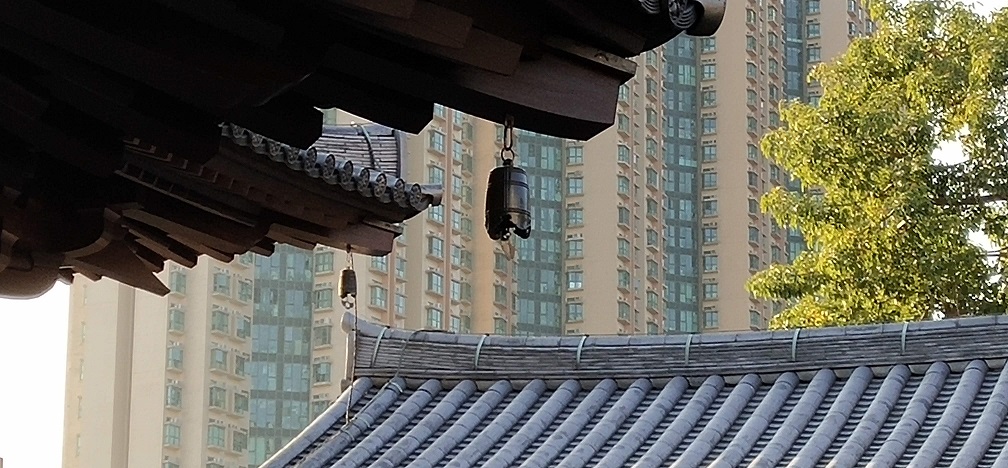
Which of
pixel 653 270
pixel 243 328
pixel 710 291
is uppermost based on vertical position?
pixel 653 270

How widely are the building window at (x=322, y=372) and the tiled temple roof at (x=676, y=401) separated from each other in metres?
30.0

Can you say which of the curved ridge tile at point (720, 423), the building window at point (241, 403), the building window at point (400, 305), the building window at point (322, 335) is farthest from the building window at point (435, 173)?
the curved ridge tile at point (720, 423)

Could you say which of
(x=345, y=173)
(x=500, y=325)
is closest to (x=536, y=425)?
(x=345, y=173)

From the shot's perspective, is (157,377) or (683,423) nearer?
(683,423)

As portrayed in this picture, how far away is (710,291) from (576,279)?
545 cm

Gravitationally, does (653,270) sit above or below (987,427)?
above

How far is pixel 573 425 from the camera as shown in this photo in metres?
6.18

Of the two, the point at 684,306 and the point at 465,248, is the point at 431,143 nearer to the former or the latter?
the point at 465,248

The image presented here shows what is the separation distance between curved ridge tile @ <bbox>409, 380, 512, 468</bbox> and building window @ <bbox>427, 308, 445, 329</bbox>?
30270 mm

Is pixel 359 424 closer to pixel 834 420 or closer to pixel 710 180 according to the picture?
pixel 834 420

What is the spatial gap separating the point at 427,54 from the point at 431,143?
34.9 metres

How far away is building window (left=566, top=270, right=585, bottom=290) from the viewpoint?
135 ft

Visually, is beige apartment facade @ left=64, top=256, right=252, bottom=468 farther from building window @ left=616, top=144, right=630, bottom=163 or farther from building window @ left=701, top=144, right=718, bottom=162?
building window @ left=701, top=144, right=718, bottom=162

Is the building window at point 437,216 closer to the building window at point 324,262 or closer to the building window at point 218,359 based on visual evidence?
the building window at point 324,262
